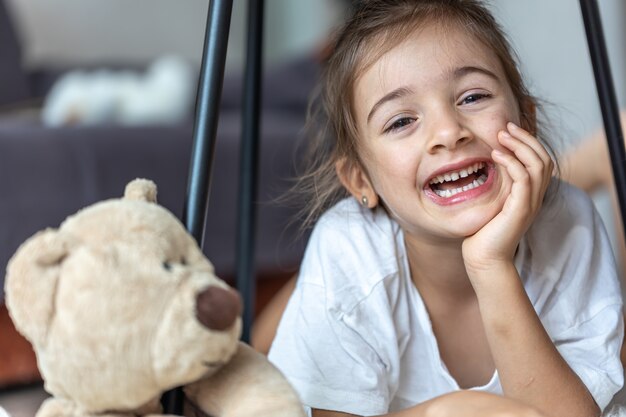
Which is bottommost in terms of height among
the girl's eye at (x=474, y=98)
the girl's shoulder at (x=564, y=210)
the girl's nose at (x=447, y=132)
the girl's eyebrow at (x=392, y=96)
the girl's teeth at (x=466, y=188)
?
the girl's shoulder at (x=564, y=210)

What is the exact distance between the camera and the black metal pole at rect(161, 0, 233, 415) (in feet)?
1.90

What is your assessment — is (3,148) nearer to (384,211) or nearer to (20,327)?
(384,211)

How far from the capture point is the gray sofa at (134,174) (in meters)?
1.34

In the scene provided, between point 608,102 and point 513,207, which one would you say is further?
point 608,102

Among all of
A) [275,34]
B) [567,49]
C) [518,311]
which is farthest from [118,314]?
[275,34]

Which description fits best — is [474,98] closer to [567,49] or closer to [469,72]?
[469,72]

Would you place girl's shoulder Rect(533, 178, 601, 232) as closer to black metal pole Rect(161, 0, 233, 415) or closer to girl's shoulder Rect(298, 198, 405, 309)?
girl's shoulder Rect(298, 198, 405, 309)

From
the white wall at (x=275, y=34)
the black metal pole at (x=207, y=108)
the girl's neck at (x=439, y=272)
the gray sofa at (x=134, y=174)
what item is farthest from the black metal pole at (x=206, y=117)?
the white wall at (x=275, y=34)

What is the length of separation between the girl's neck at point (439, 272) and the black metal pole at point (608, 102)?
0.56 feet

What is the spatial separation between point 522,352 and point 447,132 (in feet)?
0.65

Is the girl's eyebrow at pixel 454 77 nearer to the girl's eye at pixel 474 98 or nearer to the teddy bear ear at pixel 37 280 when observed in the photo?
the girl's eye at pixel 474 98

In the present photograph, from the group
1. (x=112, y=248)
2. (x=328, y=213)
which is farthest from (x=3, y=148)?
(x=112, y=248)

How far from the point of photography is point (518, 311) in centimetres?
69

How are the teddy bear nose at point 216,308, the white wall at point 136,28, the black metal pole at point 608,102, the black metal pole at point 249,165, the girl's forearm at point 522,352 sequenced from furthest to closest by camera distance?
1. the white wall at point 136,28
2. the black metal pole at point 249,165
3. the black metal pole at point 608,102
4. the girl's forearm at point 522,352
5. the teddy bear nose at point 216,308
